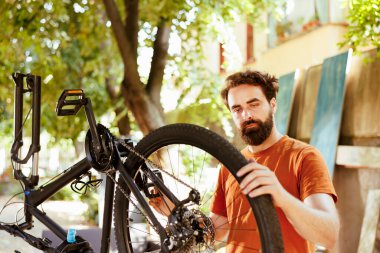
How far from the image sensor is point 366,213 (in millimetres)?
2820

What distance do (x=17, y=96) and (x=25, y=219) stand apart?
41 centimetres

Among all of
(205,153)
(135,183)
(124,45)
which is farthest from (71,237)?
(124,45)

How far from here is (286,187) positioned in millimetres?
1708

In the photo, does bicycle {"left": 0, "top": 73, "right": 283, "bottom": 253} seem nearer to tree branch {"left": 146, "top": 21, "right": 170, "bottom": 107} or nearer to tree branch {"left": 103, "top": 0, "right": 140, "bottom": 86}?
tree branch {"left": 103, "top": 0, "right": 140, "bottom": 86}

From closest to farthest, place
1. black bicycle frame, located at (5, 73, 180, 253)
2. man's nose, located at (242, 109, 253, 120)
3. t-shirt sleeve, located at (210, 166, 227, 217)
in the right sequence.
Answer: black bicycle frame, located at (5, 73, 180, 253), man's nose, located at (242, 109, 253, 120), t-shirt sleeve, located at (210, 166, 227, 217)

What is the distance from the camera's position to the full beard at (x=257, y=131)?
1.73m

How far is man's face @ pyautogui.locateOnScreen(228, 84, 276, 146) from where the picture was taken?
172cm

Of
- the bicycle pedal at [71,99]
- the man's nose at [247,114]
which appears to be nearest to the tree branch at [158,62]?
the man's nose at [247,114]

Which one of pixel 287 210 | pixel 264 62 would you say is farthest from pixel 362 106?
pixel 264 62

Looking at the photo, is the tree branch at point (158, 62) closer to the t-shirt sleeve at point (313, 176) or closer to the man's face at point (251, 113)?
the man's face at point (251, 113)

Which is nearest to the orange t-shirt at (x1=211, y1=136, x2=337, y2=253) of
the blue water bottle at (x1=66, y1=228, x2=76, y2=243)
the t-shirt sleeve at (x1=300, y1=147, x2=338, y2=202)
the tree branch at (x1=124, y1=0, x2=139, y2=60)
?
the t-shirt sleeve at (x1=300, y1=147, x2=338, y2=202)

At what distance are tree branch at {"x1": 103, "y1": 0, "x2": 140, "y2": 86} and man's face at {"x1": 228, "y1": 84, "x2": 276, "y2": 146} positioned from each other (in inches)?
116

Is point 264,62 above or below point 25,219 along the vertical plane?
above

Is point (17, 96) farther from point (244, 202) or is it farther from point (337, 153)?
point (337, 153)
